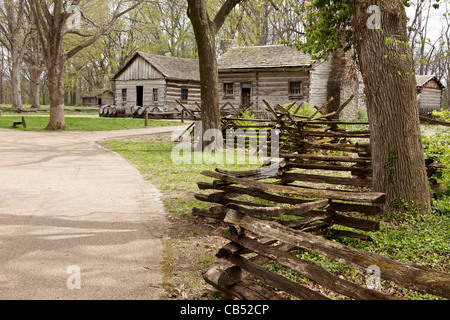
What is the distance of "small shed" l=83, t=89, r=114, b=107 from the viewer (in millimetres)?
50438

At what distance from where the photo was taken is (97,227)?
17.9ft

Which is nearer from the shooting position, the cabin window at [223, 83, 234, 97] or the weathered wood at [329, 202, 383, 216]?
the weathered wood at [329, 202, 383, 216]

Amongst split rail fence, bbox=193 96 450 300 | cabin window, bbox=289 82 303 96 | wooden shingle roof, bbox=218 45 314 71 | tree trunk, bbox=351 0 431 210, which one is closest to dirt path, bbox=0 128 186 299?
split rail fence, bbox=193 96 450 300

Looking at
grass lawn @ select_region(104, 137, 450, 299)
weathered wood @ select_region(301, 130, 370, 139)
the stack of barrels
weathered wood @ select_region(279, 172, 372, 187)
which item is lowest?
grass lawn @ select_region(104, 137, 450, 299)

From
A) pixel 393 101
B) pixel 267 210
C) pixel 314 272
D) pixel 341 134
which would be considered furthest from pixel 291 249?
pixel 341 134

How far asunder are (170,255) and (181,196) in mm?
2899

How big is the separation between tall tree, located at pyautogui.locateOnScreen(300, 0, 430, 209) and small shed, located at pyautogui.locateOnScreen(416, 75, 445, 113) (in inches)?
1182

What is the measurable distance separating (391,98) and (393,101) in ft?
0.16

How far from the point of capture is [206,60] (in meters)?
12.4

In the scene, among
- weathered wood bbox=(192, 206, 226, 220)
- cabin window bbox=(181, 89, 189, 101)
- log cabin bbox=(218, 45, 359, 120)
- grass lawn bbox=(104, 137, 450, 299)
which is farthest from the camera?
cabin window bbox=(181, 89, 189, 101)

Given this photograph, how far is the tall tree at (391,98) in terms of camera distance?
5.46m

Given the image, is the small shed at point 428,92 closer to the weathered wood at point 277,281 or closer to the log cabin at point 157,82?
the log cabin at point 157,82

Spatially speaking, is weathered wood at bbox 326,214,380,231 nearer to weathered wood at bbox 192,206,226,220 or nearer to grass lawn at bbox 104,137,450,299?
grass lawn at bbox 104,137,450,299

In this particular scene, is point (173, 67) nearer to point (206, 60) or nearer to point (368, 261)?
point (206, 60)
